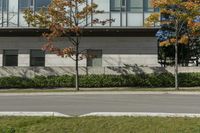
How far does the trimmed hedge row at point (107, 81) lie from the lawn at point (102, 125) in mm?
21341

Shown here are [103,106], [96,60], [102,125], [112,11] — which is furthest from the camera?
[96,60]

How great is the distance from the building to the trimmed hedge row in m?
3.92

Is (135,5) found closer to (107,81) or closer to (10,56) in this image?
(107,81)

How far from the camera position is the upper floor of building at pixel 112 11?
120 feet

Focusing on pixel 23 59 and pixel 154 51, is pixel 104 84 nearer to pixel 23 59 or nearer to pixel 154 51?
pixel 154 51

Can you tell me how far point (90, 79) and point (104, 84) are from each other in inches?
43.7

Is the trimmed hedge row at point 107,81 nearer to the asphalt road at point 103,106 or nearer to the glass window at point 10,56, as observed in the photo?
the glass window at point 10,56

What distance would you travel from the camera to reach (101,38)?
123ft

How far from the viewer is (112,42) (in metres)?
37.4

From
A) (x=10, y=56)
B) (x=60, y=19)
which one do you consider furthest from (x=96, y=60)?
(x=60, y=19)

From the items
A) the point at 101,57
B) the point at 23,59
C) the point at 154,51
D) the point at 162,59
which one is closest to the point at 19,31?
the point at 23,59

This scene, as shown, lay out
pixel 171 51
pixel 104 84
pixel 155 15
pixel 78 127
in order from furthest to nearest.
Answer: pixel 171 51, pixel 104 84, pixel 155 15, pixel 78 127

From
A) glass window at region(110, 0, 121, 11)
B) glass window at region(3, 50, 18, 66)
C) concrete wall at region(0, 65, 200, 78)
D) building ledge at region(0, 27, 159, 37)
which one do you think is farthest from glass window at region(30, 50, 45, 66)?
glass window at region(110, 0, 121, 11)

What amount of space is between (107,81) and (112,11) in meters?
6.74
